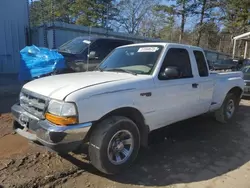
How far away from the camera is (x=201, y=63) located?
16.2ft

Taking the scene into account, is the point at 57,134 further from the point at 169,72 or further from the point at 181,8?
the point at 181,8

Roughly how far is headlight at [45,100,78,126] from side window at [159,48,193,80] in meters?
1.72

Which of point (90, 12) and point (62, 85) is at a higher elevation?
point (90, 12)

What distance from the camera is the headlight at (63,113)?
2.87 m

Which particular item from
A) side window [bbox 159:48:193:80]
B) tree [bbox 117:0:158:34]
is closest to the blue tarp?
side window [bbox 159:48:193:80]

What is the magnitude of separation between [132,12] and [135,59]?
35.1 meters

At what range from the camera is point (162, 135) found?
507cm

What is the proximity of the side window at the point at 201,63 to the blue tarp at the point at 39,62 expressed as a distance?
406cm

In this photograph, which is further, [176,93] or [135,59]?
[135,59]

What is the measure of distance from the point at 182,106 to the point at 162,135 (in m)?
1.03

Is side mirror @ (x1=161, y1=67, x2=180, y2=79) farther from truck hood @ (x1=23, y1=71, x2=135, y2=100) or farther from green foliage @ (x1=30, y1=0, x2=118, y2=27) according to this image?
green foliage @ (x1=30, y1=0, x2=118, y2=27)

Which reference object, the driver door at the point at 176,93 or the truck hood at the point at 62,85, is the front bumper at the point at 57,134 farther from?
the driver door at the point at 176,93

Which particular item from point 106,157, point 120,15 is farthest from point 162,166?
point 120,15

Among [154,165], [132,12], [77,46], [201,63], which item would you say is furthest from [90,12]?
[154,165]
